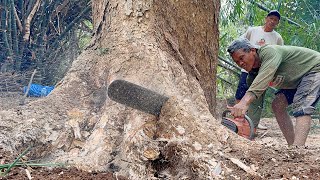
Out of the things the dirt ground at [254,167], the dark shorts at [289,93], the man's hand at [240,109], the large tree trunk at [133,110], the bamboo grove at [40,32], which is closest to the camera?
the dirt ground at [254,167]

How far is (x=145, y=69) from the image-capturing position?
6.05ft

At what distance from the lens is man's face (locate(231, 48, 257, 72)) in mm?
2707

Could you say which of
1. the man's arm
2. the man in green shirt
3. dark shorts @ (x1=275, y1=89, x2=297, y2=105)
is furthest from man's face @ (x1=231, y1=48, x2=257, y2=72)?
dark shorts @ (x1=275, y1=89, x2=297, y2=105)

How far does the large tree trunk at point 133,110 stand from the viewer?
1500 mm

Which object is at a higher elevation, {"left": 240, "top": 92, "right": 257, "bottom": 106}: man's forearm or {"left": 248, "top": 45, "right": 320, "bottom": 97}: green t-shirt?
Result: {"left": 248, "top": 45, "right": 320, "bottom": 97}: green t-shirt

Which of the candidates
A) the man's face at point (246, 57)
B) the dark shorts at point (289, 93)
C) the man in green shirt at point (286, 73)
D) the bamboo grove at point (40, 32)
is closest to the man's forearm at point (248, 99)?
the man in green shirt at point (286, 73)

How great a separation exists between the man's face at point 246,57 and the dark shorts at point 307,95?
0.41 metres

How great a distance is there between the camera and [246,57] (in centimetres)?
271

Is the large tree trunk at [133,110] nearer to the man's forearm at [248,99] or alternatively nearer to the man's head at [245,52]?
the man's forearm at [248,99]

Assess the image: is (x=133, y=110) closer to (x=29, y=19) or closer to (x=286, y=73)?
(x=286, y=73)

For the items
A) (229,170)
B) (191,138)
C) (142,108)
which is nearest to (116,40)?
(142,108)

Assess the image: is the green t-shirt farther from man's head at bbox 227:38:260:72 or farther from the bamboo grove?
the bamboo grove

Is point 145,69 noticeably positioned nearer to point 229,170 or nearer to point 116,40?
point 116,40

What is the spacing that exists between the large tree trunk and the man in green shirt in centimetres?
38
